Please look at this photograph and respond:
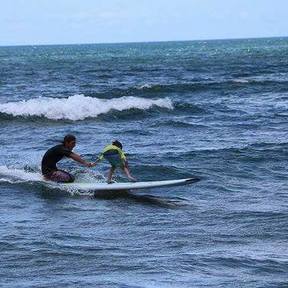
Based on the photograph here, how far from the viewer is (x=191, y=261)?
32.1 ft

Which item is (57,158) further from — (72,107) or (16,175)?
(72,107)

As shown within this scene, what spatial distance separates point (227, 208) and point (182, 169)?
4159 mm

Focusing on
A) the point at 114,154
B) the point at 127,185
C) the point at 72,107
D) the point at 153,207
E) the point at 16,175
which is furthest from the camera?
the point at 72,107

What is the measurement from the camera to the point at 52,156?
15.2 metres

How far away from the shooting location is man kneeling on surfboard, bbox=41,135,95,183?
49.3 ft

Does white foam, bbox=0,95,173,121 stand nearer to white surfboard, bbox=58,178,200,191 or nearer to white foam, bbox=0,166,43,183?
white foam, bbox=0,166,43,183

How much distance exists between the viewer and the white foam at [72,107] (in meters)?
29.3

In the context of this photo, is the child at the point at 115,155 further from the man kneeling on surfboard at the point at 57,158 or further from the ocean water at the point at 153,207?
the man kneeling on surfboard at the point at 57,158

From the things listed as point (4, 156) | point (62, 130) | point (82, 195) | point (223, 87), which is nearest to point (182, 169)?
point (82, 195)

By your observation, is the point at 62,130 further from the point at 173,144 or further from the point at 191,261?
the point at 191,261

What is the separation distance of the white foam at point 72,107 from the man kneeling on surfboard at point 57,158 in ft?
44.2

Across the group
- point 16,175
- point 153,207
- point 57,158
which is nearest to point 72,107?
point 16,175

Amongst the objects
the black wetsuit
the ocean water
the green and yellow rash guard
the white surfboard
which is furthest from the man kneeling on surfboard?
the green and yellow rash guard

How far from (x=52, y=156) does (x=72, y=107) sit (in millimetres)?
15069
